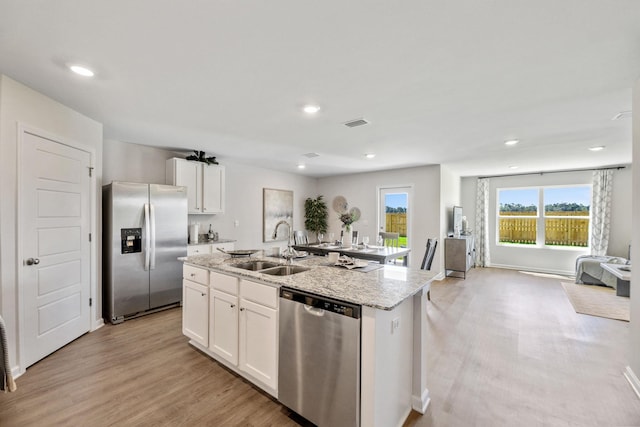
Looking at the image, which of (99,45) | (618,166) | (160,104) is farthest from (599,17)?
(618,166)

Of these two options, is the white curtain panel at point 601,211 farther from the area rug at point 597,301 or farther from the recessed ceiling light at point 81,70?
the recessed ceiling light at point 81,70

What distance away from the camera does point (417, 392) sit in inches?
77.2

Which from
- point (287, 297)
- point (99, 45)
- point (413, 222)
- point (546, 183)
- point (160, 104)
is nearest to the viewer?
point (99, 45)

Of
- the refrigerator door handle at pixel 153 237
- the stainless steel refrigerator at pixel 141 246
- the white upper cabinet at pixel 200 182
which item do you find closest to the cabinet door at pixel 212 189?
the white upper cabinet at pixel 200 182

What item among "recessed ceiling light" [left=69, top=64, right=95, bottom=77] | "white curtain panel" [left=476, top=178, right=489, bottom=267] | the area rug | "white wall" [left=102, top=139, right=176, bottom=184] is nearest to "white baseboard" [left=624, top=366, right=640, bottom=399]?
the area rug

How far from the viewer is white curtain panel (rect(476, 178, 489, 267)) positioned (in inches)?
276

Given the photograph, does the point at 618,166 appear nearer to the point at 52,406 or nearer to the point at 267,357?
the point at 267,357

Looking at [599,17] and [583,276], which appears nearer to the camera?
[599,17]

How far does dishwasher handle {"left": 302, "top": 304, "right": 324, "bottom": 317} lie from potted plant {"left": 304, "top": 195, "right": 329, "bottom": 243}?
5340mm

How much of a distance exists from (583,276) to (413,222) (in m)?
3.39

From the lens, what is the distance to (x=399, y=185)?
611 centimetres

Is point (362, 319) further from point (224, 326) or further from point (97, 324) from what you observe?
point (97, 324)

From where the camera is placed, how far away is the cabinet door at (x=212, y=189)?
461 cm

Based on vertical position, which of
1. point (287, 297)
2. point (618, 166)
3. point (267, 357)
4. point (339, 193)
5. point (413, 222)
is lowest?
point (267, 357)
